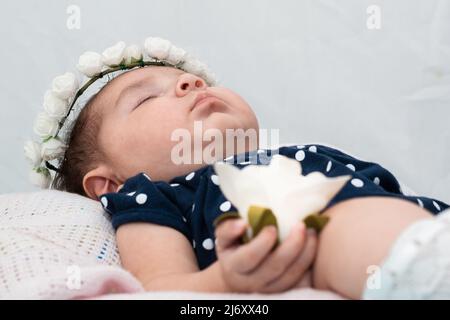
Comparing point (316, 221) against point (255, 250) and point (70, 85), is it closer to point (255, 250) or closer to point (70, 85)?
point (255, 250)

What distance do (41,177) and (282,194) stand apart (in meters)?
0.78

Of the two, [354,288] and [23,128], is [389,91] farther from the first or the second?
[354,288]

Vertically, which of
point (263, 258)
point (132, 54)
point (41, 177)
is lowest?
point (41, 177)

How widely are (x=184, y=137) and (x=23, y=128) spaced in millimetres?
772

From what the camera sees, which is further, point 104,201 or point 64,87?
point 64,87

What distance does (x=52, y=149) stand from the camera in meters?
1.33

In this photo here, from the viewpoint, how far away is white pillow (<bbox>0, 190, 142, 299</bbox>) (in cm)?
75

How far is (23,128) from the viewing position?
172 cm

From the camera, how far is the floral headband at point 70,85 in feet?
4.40

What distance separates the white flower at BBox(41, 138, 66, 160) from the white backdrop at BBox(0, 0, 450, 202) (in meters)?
0.39

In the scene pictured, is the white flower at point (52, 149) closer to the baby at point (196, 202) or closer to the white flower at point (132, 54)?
the baby at point (196, 202)

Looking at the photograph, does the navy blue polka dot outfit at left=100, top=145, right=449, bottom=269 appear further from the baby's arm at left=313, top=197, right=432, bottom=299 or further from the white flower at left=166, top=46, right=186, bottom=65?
the white flower at left=166, top=46, right=186, bottom=65

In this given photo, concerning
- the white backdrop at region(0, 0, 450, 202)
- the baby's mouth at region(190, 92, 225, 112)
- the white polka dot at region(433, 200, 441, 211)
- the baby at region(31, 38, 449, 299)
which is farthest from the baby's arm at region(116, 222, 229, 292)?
the white backdrop at region(0, 0, 450, 202)

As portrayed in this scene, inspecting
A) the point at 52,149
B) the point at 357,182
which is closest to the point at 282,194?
the point at 357,182
